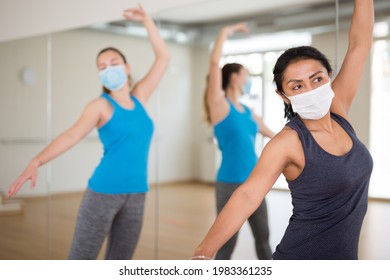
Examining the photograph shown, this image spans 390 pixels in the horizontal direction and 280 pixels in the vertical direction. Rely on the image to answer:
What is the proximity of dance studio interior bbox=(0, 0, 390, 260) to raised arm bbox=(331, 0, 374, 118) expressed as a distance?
0.12 meters

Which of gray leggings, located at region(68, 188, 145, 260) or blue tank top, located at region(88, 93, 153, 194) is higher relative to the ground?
blue tank top, located at region(88, 93, 153, 194)

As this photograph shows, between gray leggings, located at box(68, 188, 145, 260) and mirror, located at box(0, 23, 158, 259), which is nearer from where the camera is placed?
gray leggings, located at box(68, 188, 145, 260)

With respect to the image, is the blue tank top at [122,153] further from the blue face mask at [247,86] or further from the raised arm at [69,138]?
the blue face mask at [247,86]

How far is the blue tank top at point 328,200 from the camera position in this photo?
1.37 meters

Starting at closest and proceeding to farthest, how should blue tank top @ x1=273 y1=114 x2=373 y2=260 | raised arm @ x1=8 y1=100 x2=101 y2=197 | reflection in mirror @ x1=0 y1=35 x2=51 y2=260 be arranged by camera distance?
blue tank top @ x1=273 y1=114 x2=373 y2=260 → raised arm @ x1=8 y1=100 x2=101 y2=197 → reflection in mirror @ x1=0 y1=35 x2=51 y2=260

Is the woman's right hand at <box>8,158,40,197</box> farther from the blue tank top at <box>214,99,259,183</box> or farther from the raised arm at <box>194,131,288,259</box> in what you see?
the raised arm at <box>194,131,288,259</box>

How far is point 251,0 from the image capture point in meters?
2.41

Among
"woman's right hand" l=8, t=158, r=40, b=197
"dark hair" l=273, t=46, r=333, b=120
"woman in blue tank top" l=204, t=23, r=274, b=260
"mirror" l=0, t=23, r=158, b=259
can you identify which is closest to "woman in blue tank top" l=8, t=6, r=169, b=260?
"woman's right hand" l=8, t=158, r=40, b=197

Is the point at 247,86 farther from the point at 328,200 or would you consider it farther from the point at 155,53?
the point at 328,200

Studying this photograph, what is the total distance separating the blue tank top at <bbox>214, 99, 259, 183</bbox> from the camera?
2.31m

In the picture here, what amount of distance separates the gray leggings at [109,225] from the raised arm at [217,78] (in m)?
0.63

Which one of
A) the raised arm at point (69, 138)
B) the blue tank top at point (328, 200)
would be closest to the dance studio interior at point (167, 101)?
the raised arm at point (69, 138)

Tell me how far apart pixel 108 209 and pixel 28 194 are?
1.65 m
